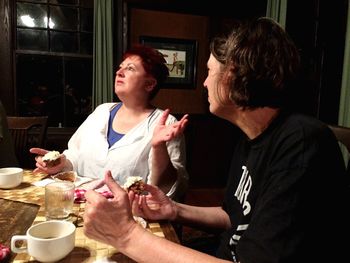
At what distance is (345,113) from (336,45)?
34.5 inches

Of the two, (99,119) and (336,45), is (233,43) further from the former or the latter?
(336,45)

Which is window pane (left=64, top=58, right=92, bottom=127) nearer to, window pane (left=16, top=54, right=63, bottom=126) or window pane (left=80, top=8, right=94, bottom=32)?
window pane (left=16, top=54, right=63, bottom=126)

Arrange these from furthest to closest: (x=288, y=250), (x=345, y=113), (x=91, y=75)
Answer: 1. (x=91, y=75)
2. (x=345, y=113)
3. (x=288, y=250)

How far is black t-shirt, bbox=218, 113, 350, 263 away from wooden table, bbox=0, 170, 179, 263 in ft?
0.96

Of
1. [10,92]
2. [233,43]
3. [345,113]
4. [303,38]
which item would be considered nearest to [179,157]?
[233,43]

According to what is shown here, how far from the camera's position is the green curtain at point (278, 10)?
3.40 m

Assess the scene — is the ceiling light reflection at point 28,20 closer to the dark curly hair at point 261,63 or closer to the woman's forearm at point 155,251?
the dark curly hair at point 261,63

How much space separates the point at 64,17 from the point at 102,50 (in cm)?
52

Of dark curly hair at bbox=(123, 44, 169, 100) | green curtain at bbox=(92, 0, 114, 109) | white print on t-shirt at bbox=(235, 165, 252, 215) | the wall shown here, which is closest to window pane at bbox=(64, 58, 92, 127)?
green curtain at bbox=(92, 0, 114, 109)

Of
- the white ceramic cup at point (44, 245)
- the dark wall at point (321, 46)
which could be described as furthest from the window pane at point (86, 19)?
the white ceramic cup at point (44, 245)

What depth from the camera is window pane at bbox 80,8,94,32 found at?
334 cm

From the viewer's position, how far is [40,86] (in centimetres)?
339

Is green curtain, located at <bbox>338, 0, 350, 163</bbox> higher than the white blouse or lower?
higher

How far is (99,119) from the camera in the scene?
6.17 ft
